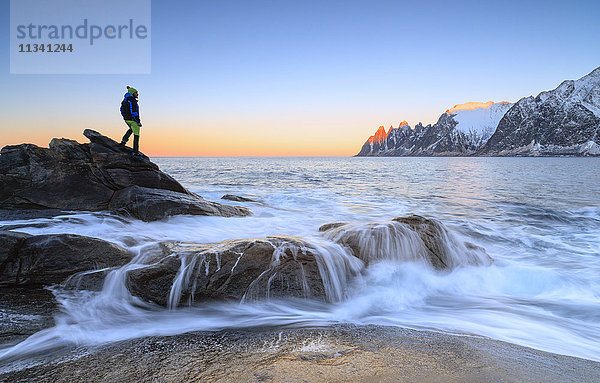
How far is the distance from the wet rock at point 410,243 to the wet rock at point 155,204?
412 cm

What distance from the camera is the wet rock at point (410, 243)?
18.3 feet

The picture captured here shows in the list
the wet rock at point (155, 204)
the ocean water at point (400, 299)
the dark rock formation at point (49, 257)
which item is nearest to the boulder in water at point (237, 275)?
the ocean water at point (400, 299)

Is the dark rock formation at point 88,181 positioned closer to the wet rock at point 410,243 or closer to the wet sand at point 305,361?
the wet rock at point 410,243

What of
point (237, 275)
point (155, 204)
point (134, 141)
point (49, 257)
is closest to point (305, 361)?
point (237, 275)

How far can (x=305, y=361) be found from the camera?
2.66m

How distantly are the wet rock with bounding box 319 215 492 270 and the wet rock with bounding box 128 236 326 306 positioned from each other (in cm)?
126

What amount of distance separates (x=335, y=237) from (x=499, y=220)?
7.74m

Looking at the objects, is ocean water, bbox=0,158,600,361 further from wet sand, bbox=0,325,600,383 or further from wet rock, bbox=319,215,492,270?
wet sand, bbox=0,325,600,383

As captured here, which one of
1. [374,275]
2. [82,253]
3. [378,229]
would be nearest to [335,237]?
[378,229]

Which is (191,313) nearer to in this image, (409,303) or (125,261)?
(125,261)

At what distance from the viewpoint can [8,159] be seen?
28.6 ft

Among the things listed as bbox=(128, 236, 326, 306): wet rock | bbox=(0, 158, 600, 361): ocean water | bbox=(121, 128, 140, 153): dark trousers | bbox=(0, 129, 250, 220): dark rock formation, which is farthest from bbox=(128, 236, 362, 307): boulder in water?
bbox=(121, 128, 140, 153): dark trousers

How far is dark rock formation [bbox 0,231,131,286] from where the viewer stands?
4.29 metres

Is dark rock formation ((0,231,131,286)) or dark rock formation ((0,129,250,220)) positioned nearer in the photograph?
dark rock formation ((0,231,131,286))
